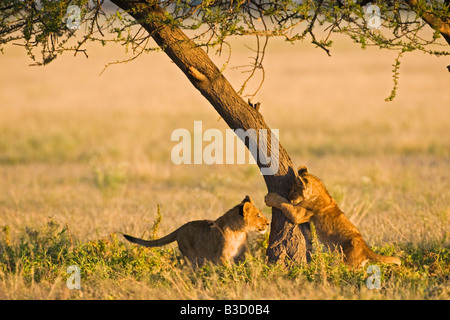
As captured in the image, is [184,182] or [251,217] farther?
[184,182]

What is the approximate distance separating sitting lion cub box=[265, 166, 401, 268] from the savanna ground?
0.17 m

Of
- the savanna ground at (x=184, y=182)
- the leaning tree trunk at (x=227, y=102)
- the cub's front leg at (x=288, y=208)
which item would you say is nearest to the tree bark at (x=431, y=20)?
the leaning tree trunk at (x=227, y=102)

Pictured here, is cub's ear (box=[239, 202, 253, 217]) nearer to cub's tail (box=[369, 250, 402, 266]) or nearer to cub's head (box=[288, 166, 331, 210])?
cub's head (box=[288, 166, 331, 210])

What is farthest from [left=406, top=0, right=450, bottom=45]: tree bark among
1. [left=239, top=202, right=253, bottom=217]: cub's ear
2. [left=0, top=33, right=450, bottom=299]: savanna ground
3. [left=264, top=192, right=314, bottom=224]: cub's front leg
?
[left=239, top=202, right=253, bottom=217]: cub's ear

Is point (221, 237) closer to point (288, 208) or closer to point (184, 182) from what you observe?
point (288, 208)

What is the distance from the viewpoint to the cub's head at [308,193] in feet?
24.4

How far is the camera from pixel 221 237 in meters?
7.55

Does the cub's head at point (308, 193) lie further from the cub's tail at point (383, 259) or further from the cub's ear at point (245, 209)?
the cub's tail at point (383, 259)

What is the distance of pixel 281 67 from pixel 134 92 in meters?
15.7

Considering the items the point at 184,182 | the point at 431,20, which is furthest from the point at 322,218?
the point at 184,182

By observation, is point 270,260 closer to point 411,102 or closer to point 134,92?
point 411,102

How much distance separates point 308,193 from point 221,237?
98 centimetres

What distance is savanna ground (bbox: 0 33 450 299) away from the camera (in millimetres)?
7105

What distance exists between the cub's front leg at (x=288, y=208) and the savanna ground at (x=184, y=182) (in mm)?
438
